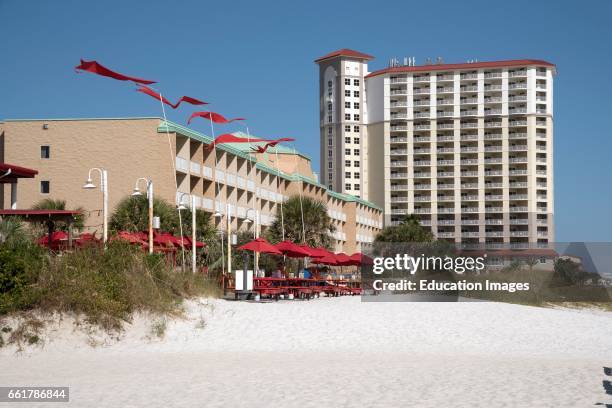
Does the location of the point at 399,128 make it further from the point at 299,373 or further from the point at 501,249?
the point at 299,373

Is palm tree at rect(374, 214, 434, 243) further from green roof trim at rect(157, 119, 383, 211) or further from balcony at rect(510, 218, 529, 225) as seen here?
balcony at rect(510, 218, 529, 225)

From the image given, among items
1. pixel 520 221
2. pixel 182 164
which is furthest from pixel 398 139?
pixel 182 164

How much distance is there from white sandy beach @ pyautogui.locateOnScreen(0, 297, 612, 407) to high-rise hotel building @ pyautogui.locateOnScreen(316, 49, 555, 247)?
298 ft

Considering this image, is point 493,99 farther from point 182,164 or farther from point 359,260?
point 359,260

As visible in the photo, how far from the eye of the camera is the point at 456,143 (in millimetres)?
118250

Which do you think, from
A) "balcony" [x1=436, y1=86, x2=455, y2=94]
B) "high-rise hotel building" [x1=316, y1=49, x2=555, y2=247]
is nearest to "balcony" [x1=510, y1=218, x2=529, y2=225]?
"high-rise hotel building" [x1=316, y1=49, x2=555, y2=247]

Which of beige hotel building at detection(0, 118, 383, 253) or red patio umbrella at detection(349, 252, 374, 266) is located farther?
beige hotel building at detection(0, 118, 383, 253)

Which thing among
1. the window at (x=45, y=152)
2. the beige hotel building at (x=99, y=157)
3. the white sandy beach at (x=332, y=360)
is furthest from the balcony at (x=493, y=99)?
the white sandy beach at (x=332, y=360)

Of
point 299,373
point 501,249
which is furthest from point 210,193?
point 501,249

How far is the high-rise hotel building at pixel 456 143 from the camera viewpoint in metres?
116

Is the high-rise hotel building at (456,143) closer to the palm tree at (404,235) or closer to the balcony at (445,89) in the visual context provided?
the balcony at (445,89)

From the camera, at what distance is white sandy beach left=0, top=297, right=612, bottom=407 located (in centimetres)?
1230

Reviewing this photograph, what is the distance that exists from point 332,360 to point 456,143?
341ft

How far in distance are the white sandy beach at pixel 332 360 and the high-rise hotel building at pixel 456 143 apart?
298 feet
